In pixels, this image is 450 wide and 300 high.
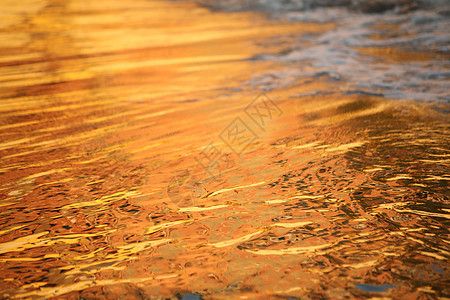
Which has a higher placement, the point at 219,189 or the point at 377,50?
the point at 377,50

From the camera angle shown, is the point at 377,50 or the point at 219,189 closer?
the point at 219,189

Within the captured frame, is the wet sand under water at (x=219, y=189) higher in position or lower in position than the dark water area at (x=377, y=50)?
lower

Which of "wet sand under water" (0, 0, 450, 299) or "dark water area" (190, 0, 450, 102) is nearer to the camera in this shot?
"wet sand under water" (0, 0, 450, 299)

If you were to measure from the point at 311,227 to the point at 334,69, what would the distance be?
7.81 ft

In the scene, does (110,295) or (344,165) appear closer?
(110,295)

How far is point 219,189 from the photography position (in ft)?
5.14

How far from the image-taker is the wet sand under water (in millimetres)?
1080

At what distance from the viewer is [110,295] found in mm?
1027

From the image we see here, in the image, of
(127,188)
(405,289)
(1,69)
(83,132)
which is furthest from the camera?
(1,69)

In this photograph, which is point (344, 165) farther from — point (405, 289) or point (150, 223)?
point (150, 223)

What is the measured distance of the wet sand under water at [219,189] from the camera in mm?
1080

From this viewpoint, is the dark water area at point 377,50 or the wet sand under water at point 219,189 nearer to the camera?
the wet sand under water at point 219,189

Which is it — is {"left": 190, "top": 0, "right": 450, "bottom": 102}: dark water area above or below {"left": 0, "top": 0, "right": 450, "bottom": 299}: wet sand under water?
above

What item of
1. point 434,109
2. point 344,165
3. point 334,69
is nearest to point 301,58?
point 334,69
